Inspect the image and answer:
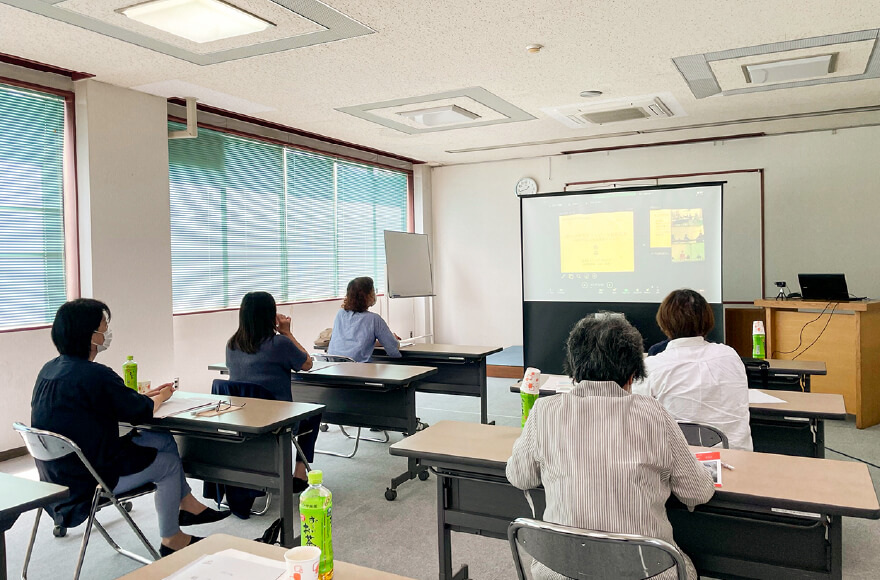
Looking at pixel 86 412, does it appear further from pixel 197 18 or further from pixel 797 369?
pixel 797 369

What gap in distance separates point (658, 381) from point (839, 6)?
2.52 meters

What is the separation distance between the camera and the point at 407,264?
775 centimetres

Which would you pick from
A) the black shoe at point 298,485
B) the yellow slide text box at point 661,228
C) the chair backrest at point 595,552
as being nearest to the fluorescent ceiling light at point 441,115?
the yellow slide text box at point 661,228

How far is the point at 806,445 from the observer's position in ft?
10.2

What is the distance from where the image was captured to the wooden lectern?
5.07 m

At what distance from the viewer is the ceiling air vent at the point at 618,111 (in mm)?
5523

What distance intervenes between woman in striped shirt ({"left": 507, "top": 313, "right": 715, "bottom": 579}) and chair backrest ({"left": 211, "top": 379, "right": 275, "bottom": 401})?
1877 millimetres

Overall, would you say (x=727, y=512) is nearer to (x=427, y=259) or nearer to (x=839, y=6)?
(x=839, y=6)

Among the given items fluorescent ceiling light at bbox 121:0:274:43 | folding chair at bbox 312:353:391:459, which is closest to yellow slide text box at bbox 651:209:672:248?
folding chair at bbox 312:353:391:459

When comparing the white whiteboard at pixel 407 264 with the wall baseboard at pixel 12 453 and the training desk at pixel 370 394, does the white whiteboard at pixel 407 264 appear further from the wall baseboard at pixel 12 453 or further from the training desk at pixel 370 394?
the wall baseboard at pixel 12 453

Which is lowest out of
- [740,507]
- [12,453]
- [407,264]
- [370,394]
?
[12,453]

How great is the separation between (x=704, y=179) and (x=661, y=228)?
5.17 feet

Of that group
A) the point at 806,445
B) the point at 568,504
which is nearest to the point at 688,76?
the point at 806,445

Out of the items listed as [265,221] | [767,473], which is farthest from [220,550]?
[265,221]
